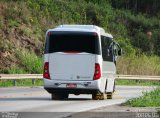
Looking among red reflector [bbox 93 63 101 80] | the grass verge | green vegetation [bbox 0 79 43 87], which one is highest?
red reflector [bbox 93 63 101 80]

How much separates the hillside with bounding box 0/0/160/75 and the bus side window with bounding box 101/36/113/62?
16511mm

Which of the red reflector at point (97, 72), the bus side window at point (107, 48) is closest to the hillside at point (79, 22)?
the bus side window at point (107, 48)

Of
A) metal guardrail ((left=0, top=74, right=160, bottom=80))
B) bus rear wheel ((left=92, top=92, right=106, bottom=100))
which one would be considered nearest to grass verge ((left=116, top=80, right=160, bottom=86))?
metal guardrail ((left=0, top=74, right=160, bottom=80))

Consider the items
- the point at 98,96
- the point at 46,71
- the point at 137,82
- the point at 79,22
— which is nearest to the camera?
the point at 46,71

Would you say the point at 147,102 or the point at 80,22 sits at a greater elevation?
the point at 80,22

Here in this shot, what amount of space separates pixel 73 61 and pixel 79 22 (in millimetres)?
35759

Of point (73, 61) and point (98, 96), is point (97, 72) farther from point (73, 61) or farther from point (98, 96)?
point (98, 96)

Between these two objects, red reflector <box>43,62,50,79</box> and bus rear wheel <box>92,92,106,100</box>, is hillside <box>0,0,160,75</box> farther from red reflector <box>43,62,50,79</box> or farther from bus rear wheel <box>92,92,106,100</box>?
red reflector <box>43,62,50,79</box>

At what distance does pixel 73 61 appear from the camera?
1125 inches

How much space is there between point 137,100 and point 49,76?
6210 mm

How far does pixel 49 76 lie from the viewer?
94.1 feet

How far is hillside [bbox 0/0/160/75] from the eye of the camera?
50.3 meters

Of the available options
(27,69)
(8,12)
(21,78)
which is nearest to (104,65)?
(21,78)

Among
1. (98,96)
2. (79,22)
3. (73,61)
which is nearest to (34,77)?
(98,96)
